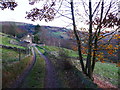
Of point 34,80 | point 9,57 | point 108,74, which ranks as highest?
point 9,57

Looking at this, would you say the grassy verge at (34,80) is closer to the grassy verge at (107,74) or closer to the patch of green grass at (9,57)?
the patch of green grass at (9,57)

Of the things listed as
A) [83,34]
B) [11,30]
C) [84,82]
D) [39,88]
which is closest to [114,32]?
[83,34]

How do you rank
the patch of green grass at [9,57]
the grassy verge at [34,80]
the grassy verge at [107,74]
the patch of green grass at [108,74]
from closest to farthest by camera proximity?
the grassy verge at [34,80] → the patch of green grass at [9,57] → the grassy verge at [107,74] → the patch of green grass at [108,74]

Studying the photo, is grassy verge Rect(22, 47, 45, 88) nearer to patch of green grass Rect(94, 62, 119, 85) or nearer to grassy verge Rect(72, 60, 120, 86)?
grassy verge Rect(72, 60, 120, 86)

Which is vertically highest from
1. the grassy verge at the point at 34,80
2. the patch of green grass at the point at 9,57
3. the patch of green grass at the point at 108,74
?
the patch of green grass at the point at 9,57

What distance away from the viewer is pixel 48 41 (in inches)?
2441

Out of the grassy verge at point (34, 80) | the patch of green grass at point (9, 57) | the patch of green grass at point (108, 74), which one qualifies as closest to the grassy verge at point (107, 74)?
the patch of green grass at point (108, 74)

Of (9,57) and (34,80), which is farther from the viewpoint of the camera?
(9,57)

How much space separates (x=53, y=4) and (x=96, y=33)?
13.5ft

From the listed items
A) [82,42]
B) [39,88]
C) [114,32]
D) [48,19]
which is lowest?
[39,88]

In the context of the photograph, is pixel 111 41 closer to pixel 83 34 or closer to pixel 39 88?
pixel 83 34

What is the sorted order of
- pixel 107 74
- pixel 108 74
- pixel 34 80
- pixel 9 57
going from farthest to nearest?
pixel 108 74 → pixel 107 74 → pixel 9 57 → pixel 34 80

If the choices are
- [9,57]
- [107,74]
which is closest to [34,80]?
[9,57]

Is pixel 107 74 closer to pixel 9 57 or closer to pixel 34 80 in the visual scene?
pixel 34 80
